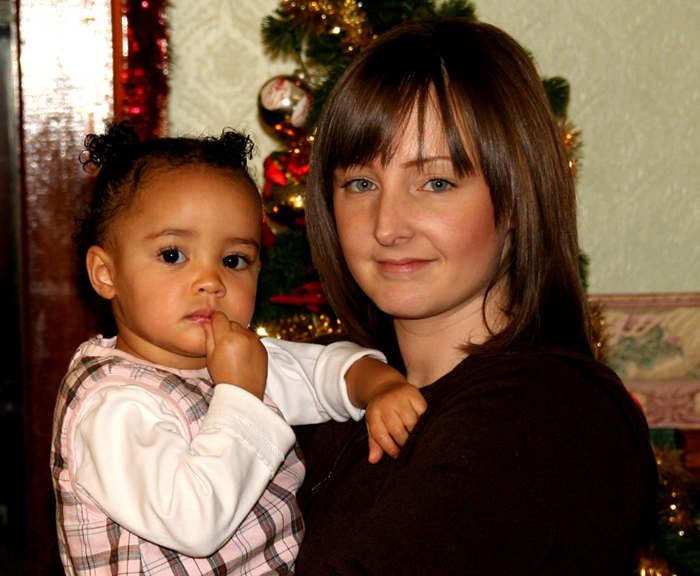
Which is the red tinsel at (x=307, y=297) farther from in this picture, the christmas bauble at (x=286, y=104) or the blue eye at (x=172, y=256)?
the blue eye at (x=172, y=256)

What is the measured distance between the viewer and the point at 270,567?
1151 millimetres

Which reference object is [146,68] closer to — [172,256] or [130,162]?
[130,162]

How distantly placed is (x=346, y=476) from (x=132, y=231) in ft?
1.75

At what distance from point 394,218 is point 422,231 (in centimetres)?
5

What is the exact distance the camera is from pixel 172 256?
1.20 meters

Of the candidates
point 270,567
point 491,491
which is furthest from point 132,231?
point 491,491

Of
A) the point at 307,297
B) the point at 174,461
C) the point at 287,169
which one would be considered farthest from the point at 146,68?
the point at 174,461

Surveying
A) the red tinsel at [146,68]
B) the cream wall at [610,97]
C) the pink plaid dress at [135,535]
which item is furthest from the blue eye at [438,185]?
the cream wall at [610,97]

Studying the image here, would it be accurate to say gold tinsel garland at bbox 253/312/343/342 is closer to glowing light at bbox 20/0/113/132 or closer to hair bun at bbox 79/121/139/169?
hair bun at bbox 79/121/139/169

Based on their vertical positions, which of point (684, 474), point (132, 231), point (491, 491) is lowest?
point (684, 474)

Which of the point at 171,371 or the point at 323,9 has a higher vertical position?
the point at 323,9

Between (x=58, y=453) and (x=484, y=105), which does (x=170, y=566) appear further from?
(x=484, y=105)

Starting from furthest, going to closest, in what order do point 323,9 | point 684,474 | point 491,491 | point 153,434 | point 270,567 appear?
point 684,474
point 323,9
point 270,567
point 153,434
point 491,491

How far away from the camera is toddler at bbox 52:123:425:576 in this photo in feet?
3.30
